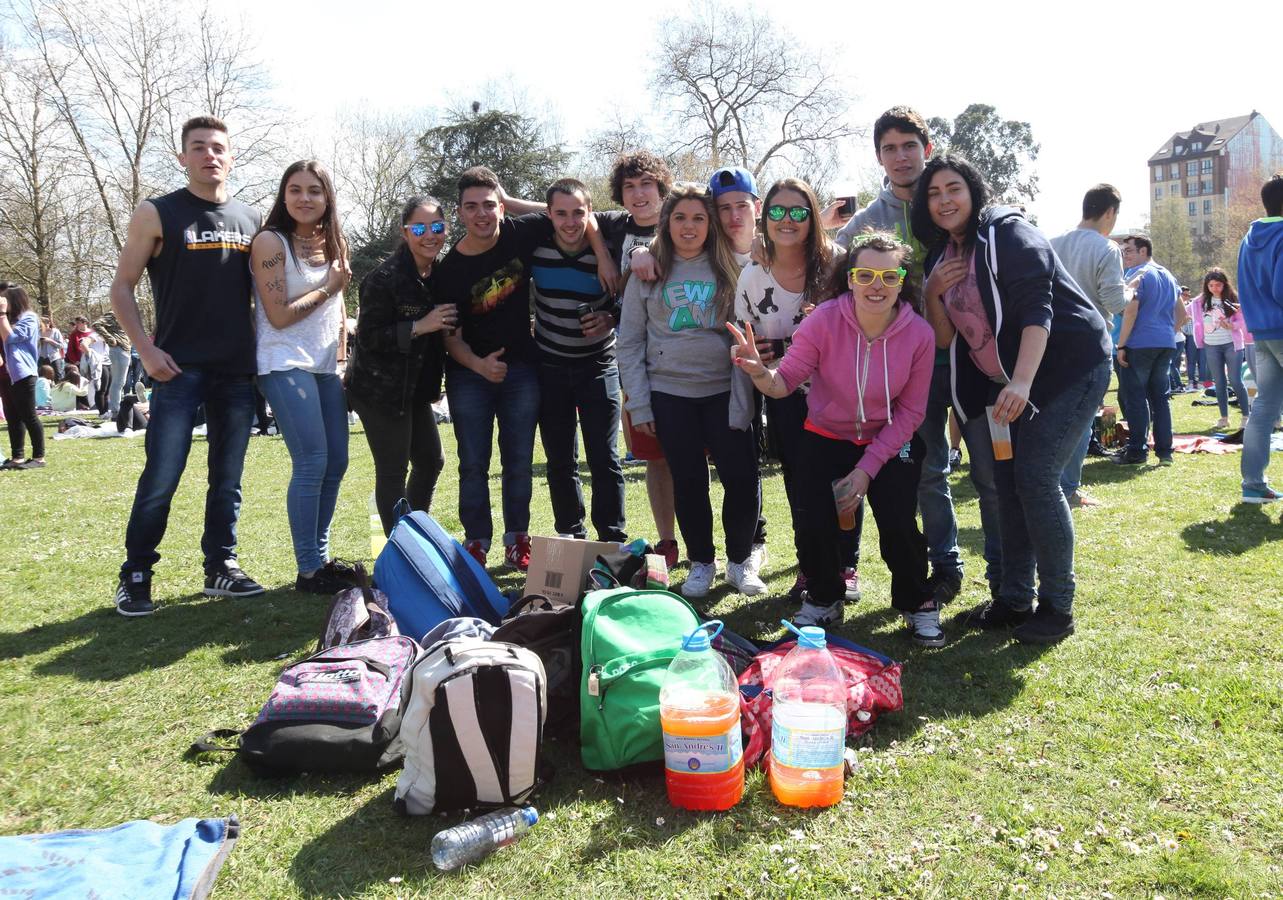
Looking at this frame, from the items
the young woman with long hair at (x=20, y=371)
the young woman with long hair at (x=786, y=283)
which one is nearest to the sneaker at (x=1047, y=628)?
the young woman with long hair at (x=786, y=283)

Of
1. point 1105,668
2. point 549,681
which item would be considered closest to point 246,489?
point 549,681

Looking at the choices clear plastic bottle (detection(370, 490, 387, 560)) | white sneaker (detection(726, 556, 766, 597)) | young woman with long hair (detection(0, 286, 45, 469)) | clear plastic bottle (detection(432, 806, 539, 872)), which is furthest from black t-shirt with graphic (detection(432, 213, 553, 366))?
young woman with long hair (detection(0, 286, 45, 469))

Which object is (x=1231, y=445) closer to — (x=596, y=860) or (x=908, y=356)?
(x=908, y=356)

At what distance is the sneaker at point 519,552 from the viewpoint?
513 cm

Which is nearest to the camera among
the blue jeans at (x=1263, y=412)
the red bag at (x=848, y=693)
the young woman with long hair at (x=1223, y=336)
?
the red bag at (x=848, y=693)

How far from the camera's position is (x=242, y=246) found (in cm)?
463

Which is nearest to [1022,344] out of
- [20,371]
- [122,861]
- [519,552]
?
[519,552]

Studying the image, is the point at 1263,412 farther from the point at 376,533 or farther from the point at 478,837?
the point at 478,837

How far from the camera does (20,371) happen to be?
9.66 metres

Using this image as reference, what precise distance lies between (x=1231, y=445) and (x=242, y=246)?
9655 mm

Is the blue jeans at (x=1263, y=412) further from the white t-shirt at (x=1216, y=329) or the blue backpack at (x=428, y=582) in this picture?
the blue backpack at (x=428, y=582)

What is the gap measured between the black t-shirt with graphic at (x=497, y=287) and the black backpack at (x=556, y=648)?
2106 mm

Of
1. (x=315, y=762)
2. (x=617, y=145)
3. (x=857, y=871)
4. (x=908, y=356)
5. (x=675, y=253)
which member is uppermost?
(x=617, y=145)

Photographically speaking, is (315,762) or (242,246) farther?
(242,246)
